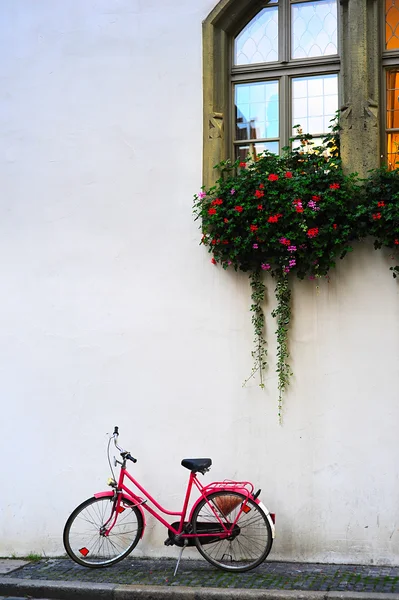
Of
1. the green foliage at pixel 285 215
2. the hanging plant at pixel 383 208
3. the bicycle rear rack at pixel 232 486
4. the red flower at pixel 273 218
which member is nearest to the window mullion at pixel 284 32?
the green foliage at pixel 285 215

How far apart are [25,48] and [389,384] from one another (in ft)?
16.5

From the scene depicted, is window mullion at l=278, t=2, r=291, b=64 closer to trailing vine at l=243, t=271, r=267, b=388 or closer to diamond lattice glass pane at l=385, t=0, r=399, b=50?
diamond lattice glass pane at l=385, t=0, r=399, b=50

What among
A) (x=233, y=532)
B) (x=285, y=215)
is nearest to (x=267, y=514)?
(x=233, y=532)

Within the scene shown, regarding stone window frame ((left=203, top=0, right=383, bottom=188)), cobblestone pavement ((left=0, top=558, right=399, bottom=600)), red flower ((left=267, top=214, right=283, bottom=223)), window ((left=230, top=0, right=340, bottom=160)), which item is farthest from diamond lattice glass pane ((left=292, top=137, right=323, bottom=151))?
cobblestone pavement ((left=0, top=558, right=399, bottom=600))

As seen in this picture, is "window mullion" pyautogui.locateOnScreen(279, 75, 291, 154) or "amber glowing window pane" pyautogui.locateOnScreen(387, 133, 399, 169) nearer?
"amber glowing window pane" pyautogui.locateOnScreen(387, 133, 399, 169)

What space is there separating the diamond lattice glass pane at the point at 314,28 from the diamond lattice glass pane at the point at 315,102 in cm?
27

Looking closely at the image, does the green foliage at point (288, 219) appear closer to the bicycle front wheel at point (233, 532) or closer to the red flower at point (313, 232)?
the red flower at point (313, 232)

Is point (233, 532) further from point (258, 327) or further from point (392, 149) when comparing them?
point (392, 149)

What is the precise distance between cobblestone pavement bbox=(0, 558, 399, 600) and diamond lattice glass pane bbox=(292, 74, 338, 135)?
4081 millimetres

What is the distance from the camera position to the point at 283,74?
7590mm

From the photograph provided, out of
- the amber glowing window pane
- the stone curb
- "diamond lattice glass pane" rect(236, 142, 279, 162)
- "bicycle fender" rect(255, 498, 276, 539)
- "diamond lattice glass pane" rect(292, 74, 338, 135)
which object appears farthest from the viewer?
"diamond lattice glass pane" rect(236, 142, 279, 162)

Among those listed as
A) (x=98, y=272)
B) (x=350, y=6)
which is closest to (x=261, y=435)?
(x=98, y=272)

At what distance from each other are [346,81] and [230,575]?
4.66m

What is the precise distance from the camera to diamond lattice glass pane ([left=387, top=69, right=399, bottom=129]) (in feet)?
23.8
